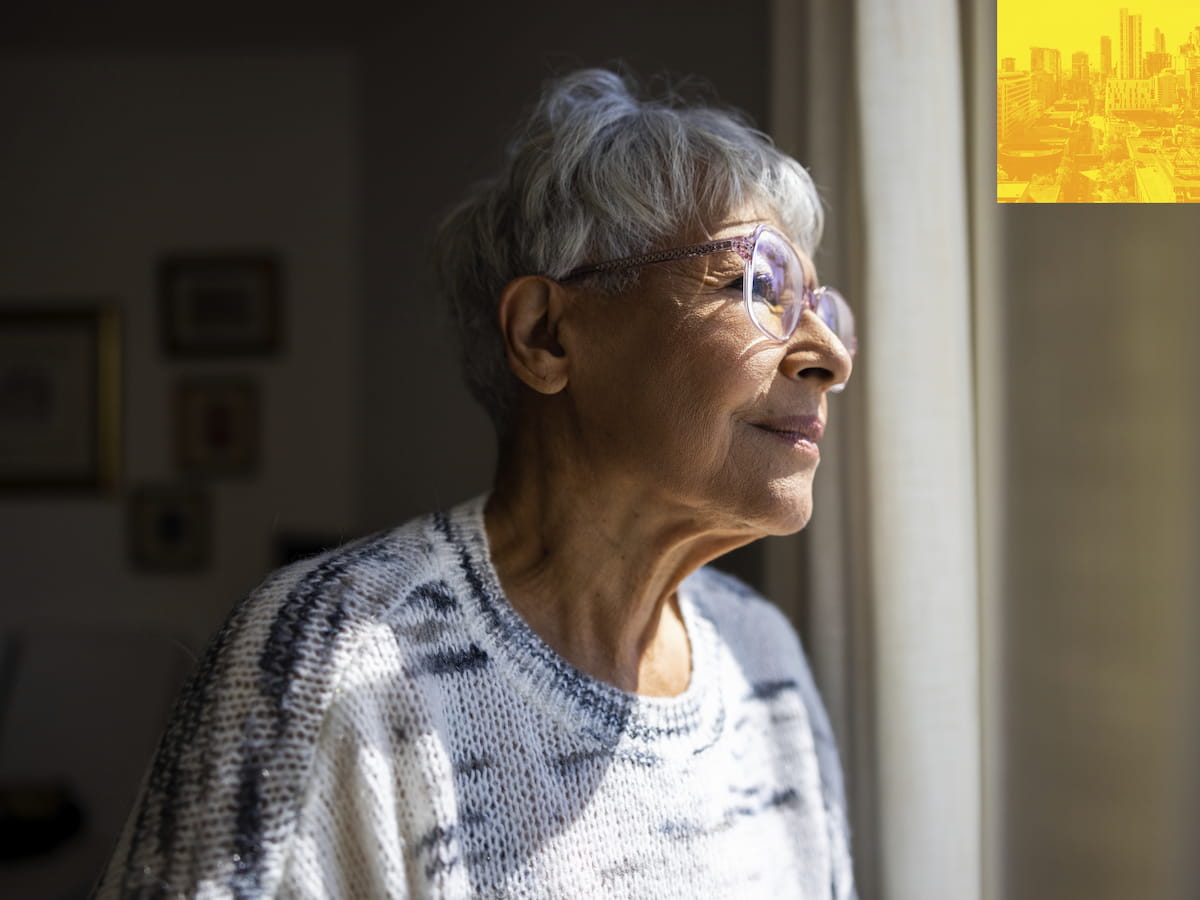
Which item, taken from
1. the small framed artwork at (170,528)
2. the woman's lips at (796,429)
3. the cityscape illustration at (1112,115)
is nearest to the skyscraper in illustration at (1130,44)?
the cityscape illustration at (1112,115)

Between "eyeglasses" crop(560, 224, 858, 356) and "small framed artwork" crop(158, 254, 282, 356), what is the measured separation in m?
2.71

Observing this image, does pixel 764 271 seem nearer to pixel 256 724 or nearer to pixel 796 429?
pixel 796 429

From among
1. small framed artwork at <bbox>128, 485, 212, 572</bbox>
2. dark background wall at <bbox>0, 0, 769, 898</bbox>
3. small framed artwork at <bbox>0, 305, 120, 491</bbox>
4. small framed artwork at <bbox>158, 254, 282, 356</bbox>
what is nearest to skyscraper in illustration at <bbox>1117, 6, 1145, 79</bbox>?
dark background wall at <bbox>0, 0, 769, 898</bbox>

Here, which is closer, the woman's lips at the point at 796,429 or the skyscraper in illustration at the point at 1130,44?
the skyscraper in illustration at the point at 1130,44

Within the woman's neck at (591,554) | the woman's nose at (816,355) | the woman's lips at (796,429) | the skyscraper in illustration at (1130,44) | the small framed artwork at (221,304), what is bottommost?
the woman's neck at (591,554)

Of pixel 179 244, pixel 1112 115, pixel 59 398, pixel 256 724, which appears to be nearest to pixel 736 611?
pixel 256 724

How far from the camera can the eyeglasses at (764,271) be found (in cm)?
101

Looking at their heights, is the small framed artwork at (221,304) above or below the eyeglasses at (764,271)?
above

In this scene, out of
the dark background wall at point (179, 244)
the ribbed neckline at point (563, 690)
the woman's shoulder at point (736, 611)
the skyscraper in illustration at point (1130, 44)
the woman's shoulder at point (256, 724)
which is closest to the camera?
the skyscraper in illustration at point (1130, 44)

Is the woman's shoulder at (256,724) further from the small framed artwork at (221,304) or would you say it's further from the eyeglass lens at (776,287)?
the small framed artwork at (221,304)

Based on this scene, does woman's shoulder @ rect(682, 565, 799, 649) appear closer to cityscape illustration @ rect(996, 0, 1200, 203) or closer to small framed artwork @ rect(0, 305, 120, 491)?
cityscape illustration @ rect(996, 0, 1200, 203)

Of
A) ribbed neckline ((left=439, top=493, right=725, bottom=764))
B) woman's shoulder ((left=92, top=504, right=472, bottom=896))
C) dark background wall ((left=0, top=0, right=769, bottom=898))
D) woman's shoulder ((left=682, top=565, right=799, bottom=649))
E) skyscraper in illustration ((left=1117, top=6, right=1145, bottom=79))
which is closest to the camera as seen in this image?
skyscraper in illustration ((left=1117, top=6, right=1145, bottom=79))

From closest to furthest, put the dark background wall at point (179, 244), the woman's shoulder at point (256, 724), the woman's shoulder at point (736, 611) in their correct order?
the woman's shoulder at point (256, 724) < the woman's shoulder at point (736, 611) < the dark background wall at point (179, 244)

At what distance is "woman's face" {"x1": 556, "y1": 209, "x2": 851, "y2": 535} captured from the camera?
3.25 ft
